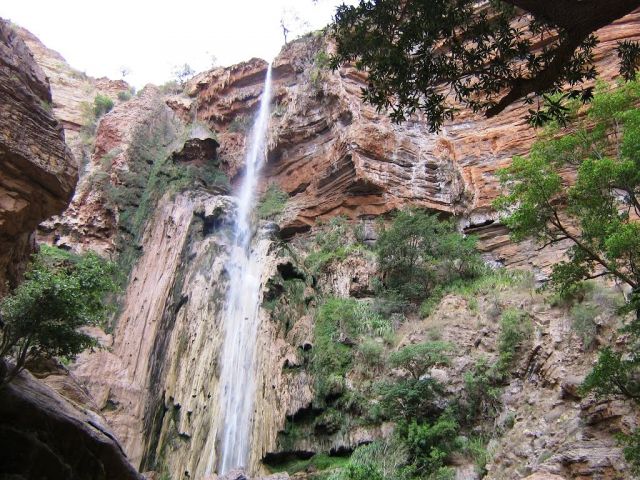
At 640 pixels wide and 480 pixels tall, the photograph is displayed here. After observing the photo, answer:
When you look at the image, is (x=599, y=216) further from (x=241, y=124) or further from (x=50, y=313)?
(x=241, y=124)

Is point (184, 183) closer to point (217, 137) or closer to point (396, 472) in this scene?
point (217, 137)

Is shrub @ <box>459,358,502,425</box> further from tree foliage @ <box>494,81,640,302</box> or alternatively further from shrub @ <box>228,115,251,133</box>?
shrub @ <box>228,115,251,133</box>

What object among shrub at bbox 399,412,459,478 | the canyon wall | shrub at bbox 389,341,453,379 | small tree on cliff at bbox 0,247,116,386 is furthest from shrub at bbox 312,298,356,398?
small tree on cliff at bbox 0,247,116,386

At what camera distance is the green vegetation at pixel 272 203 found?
84.6 ft

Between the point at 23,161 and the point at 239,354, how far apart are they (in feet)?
30.3

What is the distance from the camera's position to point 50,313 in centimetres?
927

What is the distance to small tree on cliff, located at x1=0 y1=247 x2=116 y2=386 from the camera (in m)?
9.11

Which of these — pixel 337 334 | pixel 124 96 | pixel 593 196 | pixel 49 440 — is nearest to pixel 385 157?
pixel 337 334

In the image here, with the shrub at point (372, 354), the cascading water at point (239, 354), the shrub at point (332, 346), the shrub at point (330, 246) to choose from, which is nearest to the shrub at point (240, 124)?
the cascading water at point (239, 354)

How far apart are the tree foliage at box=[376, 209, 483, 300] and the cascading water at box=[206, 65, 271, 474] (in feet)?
15.6

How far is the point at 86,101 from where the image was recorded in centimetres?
3631

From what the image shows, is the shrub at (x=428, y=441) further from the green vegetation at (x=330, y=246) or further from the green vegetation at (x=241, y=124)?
the green vegetation at (x=241, y=124)

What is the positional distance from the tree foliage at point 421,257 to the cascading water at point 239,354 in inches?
187

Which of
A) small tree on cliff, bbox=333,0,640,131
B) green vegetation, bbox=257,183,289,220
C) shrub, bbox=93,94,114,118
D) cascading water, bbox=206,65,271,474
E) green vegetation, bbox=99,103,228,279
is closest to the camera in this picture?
small tree on cliff, bbox=333,0,640,131
